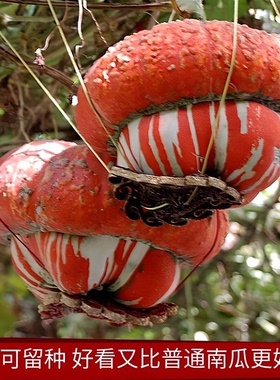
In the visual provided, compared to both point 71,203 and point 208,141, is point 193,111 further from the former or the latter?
point 71,203

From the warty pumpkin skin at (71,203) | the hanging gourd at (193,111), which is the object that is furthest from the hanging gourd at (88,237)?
the hanging gourd at (193,111)

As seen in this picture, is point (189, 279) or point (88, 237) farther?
point (189, 279)

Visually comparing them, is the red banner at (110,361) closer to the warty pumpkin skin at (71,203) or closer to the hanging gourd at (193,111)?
the warty pumpkin skin at (71,203)

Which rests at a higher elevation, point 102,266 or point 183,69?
point 183,69

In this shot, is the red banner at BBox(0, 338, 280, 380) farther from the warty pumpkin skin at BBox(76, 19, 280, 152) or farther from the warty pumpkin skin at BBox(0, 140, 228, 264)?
the warty pumpkin skin at BBox(76, 19, 280, 152)

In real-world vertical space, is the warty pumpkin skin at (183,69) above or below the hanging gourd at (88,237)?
above

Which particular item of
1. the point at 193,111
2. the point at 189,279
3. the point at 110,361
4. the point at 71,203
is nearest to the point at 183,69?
the point at 193,111
